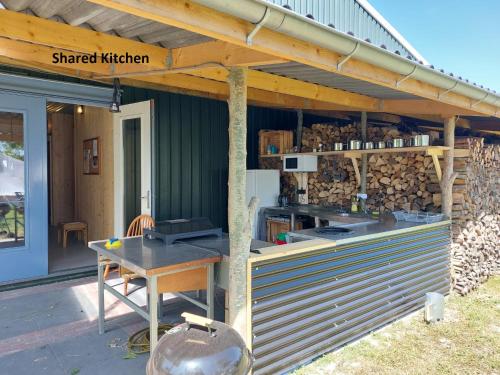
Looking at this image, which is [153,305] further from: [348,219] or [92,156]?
[92,156]

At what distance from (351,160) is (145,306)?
3177 mm

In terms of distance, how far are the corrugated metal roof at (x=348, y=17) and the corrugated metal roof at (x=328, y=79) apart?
15.1 ft

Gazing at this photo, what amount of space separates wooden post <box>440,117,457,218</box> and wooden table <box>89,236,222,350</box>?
2839mm

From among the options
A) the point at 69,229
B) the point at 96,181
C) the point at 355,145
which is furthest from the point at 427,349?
the point at 69,229

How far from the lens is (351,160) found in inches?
197

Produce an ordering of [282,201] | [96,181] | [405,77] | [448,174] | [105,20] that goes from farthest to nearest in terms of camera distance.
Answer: [96,181] → [282,201] → [448,174] → [405,77] → [105,20]

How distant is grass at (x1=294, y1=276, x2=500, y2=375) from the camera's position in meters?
2.70

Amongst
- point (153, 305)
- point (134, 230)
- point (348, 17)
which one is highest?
point (348, 17)

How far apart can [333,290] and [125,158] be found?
3.08 metres

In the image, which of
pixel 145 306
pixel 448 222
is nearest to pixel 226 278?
pixel 145 306

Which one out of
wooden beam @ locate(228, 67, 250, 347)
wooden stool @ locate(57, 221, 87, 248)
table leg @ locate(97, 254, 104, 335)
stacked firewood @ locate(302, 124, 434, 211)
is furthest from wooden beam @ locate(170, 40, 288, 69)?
wooden stool @ locate(57, 221, 87, 248)

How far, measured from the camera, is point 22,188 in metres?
4.11

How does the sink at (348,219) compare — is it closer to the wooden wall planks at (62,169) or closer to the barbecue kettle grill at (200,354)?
the barbecue kettle grill at (200,354)

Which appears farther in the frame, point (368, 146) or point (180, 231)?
point (368, 146)
